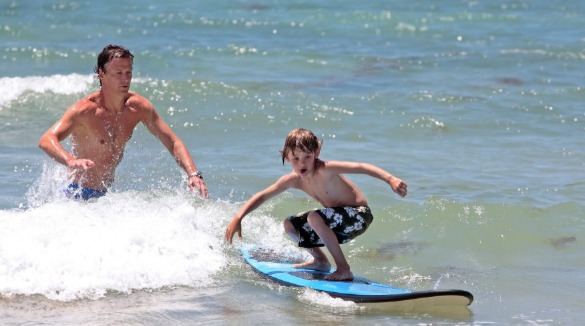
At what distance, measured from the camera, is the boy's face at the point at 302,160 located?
20.9 ft

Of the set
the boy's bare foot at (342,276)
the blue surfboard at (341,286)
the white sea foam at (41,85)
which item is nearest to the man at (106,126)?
the blue surfboard at (341,286)

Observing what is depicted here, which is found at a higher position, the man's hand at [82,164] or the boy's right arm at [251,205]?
the man's hand at [82,164]

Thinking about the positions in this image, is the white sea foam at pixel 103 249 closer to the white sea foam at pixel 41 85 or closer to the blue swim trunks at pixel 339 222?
the blue swim trunks at pixel 339 222

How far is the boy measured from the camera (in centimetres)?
643

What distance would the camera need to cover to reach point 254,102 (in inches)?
516

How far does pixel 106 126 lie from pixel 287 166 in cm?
334

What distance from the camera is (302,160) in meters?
6.40

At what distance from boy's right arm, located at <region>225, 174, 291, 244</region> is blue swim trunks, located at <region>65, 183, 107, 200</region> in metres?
1.05

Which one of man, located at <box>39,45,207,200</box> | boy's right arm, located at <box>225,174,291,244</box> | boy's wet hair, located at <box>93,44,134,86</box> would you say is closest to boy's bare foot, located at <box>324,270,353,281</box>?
boy's right arm, located at <box>225,174,291,244</box>

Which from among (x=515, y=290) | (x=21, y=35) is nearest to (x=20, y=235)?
(x=515, y=290)

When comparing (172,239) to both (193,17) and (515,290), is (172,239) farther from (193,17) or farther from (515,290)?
(193,17)

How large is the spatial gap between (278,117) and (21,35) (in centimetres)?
770

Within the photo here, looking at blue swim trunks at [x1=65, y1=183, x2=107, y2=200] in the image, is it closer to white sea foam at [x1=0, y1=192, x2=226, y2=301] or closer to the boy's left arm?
white sea foam at [x1=0, y1=192, x2=226, y2=301]

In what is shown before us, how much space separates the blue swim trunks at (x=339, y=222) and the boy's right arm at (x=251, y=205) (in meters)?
0.25
